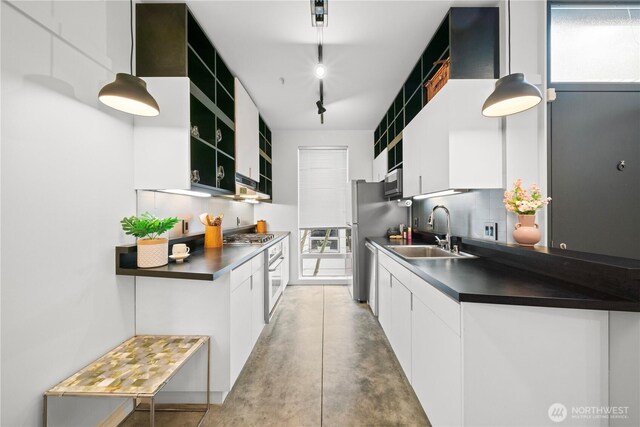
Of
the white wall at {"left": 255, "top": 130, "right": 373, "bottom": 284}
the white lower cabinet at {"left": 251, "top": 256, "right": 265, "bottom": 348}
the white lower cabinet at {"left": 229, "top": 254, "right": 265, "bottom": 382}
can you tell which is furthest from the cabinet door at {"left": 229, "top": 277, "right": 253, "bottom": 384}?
the white wall at {"left": 255, "top": 130, "right": 373, "bottom": 284}

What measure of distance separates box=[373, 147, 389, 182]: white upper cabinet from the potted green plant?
2.99 meters

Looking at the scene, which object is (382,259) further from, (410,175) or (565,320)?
(565,320)

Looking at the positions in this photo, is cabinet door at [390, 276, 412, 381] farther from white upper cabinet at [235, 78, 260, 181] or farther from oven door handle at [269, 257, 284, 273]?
white upper cabinet at [235, 78, 260, 181]

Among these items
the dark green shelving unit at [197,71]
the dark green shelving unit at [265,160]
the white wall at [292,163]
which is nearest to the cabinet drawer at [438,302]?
the dark green shelving unit at [197,71]

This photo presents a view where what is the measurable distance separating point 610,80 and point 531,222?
1253mm

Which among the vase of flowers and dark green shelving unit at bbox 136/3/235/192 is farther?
dark green shelving unit at bbox 136/3/235/192

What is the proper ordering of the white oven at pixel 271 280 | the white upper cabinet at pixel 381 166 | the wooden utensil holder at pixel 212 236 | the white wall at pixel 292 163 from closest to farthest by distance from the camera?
the wooden utensil holder at pixel 212 236, the white oven at pixel 271 280, the white upper cabinet at pixel 381 166, the white wall at pixel 292 163

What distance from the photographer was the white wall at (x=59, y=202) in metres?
1.17

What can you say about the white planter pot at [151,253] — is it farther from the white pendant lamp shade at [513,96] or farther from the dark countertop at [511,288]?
the white pendant lamp shade at [513,96]

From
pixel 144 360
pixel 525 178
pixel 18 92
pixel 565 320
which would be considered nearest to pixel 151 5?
pixel 18 92

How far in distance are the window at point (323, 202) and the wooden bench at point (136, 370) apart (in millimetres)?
3341

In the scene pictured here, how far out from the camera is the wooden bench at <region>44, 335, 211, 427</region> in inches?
49.8

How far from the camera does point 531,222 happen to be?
1.75 m

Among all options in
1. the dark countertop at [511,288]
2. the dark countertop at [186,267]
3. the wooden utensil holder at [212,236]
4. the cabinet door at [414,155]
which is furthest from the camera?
the wooden utensil holder at [212,236]
